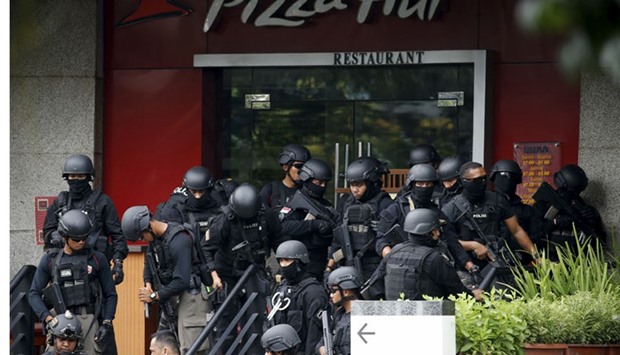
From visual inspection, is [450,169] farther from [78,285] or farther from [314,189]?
[78,285]

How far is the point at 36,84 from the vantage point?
45.2ft

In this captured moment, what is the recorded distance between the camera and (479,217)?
1006 centimetres

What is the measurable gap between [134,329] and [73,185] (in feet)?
6.01

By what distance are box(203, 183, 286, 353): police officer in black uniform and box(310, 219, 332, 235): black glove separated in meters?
0.37

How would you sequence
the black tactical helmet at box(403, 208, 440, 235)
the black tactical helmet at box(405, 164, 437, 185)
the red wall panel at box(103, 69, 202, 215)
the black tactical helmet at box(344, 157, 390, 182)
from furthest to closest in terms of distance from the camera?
the red wall panel at box(103, 69, 202, 215) < the black tactical helmet at box(344, 157, 390, 182) < the black tactical helmet at box(405, 164, 437, 185) < the black tactical helmet at box(403, 208, 440, 235)

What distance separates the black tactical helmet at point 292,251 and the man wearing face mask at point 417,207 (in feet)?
2.06

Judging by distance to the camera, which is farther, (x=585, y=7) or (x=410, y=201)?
(x=410, y=201)

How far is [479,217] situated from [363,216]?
3.36 ft

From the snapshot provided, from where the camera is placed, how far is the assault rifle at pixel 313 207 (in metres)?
11.0

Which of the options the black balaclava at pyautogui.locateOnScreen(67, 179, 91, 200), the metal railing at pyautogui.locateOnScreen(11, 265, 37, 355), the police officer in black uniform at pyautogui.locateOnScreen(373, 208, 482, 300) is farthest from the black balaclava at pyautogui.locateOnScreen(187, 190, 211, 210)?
the police officer in black uniform at pyautogui.locateOnScreen(373, 208, 482, 300)

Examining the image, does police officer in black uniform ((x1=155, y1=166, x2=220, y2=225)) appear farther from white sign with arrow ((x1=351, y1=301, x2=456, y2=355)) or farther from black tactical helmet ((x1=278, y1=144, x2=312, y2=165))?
white sign with arrow ((x1=351, y1=301, x2=456, y2=355))

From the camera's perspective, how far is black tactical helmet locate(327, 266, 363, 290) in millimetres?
8992
